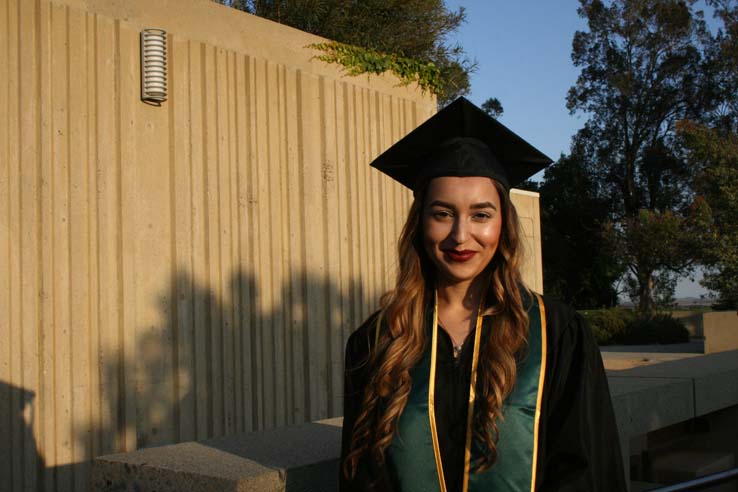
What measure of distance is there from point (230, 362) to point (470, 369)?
16.1 feet

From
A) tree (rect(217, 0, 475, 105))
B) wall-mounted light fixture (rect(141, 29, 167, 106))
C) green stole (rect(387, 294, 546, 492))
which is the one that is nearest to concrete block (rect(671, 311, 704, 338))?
tree (rect(217, 0, 475, 105))

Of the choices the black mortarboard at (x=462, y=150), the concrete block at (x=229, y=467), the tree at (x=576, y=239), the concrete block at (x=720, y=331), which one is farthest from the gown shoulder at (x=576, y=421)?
the tree at (x=576, y=239)

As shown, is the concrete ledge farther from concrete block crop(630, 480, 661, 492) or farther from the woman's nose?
concrete block crop(630, 480, 661, 492)

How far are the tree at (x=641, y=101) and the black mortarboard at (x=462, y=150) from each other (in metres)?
30.8

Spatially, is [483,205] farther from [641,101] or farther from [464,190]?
[641,101]

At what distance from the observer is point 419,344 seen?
86.7 inches

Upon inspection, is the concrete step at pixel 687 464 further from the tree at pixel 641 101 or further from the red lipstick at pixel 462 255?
the tree at pixel 641 101

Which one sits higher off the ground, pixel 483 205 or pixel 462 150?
pixel 462 150

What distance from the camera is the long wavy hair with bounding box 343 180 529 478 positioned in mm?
2053

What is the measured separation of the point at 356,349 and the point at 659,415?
225 cm

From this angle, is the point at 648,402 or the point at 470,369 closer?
the point at 470,369

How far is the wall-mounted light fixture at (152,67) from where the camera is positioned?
20.4 ft

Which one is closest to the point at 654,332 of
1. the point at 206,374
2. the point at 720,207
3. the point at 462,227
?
the point at 720,207

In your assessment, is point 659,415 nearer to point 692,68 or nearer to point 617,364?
point 617,364
